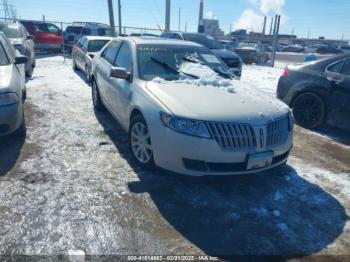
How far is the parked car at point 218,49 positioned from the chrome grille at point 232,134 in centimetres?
819

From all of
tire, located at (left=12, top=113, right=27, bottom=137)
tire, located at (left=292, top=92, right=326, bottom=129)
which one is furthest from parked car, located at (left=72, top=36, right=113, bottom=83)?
tire, located at (left=292, top=92, right=326, bottom=129)

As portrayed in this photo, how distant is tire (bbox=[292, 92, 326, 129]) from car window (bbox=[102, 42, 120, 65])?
11.8 ft

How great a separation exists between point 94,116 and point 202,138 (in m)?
3.51

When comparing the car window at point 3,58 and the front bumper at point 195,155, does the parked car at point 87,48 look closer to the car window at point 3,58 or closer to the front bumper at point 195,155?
the car window at point 3,58

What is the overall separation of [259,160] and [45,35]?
17937mm

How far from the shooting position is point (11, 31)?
36.0 ft

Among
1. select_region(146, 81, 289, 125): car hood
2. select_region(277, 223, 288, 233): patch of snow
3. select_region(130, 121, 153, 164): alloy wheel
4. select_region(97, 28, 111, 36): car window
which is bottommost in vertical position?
select_region(277, 223, 288, 233): patch of snow

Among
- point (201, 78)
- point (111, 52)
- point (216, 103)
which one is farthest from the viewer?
point (111, 52)

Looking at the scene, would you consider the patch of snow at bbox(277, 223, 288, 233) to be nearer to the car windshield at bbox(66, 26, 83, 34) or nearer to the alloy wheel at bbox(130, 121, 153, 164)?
the alloy wheel at bbox(130, 121, 153, 164)

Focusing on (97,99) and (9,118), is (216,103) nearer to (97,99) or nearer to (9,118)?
(9,118)

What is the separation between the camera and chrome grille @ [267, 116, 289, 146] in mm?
3377

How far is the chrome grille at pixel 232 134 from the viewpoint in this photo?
3135 millimetres

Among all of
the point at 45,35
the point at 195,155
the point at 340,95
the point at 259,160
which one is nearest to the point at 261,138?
the point at 259,160

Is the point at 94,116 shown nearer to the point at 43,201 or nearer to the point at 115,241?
the point at 43,201
